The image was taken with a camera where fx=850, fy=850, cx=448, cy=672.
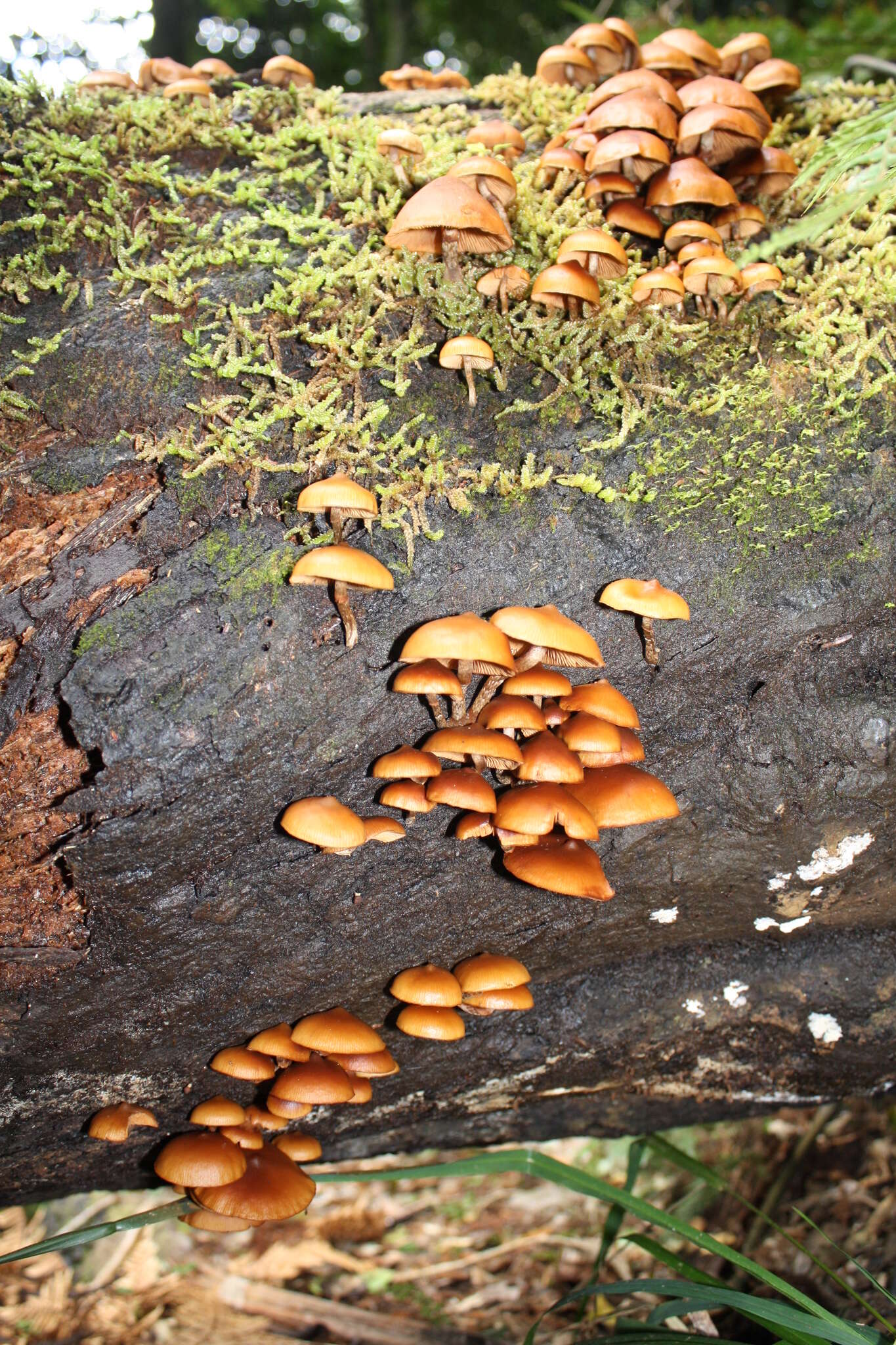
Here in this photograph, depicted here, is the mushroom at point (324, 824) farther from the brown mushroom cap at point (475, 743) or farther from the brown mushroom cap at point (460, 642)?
the brown mushroom cap at point (460, 642)

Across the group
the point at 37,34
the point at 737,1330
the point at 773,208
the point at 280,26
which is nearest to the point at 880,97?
the point at 773,208

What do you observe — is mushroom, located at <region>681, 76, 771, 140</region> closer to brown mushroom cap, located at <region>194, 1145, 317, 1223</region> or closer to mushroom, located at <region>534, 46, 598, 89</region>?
mushroom, located at <region>534, 46, 598, 89</region>

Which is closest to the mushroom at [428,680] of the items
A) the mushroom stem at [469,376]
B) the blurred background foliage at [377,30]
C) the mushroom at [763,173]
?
the mushroom stem at [469,376]

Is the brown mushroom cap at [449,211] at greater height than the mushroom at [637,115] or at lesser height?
lesser

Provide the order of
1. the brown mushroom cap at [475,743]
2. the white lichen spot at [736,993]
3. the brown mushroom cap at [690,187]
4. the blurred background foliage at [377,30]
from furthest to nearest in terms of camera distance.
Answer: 1. the blurred background foliage at [377,30]
2. the white lichen spot at [736,993]
3. the brown mushroom cap at [690,187]
4. the brown mushroom cap at [475,743]

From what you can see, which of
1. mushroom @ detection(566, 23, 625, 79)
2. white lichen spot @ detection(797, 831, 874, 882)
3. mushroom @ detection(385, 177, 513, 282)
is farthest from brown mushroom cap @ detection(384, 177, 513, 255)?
white lichen spot @ detection(797, 831, 874, 882)

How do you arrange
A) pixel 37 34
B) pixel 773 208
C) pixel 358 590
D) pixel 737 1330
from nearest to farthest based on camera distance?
1. pixel 358 590
2. pixel 773 208
3. pixel 737 1330
4. pixel 37 34

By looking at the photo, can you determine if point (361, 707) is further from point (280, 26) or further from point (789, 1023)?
point (280, 26)
